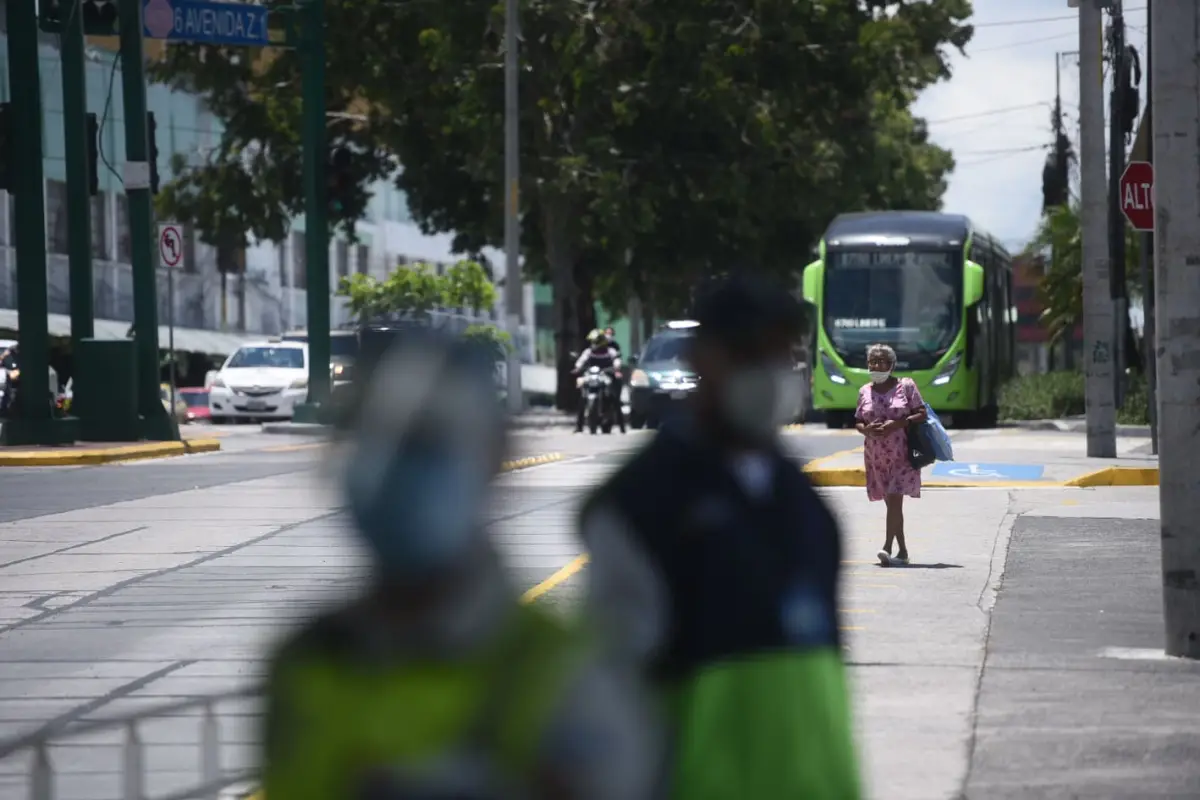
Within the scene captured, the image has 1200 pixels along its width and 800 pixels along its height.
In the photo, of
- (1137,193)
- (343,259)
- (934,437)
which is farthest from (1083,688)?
(343,259)

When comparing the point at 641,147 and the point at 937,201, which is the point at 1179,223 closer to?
the point at 641,147

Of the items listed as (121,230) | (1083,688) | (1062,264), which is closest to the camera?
(1083,688)

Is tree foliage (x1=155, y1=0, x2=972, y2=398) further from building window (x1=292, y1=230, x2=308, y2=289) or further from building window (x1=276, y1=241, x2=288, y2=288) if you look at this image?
building window (x1=292, y1=230, x2=308, y2=289)

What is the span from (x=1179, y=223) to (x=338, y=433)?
8.00m

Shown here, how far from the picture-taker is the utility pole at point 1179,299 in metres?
9.85

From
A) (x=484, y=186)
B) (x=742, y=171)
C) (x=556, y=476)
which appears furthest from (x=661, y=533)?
(x=484, y=186)

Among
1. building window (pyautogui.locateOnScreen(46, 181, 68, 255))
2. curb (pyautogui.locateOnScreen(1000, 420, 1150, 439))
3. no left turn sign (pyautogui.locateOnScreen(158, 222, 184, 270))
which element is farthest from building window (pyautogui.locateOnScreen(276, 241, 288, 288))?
no left turn sign (pyautogui.locateOnScreen(158, 222, 184, 270))

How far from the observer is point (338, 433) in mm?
2609

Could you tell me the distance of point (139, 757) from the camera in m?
5.85

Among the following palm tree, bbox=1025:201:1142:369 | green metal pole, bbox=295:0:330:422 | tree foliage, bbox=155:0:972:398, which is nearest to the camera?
green metal pole, bbox=295:0:330:422

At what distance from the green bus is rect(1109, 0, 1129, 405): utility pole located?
2416mm

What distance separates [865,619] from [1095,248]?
46.6ft

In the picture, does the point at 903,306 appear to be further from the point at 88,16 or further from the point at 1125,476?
the point at 1125,476

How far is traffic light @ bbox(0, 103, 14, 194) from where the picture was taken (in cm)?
2639
